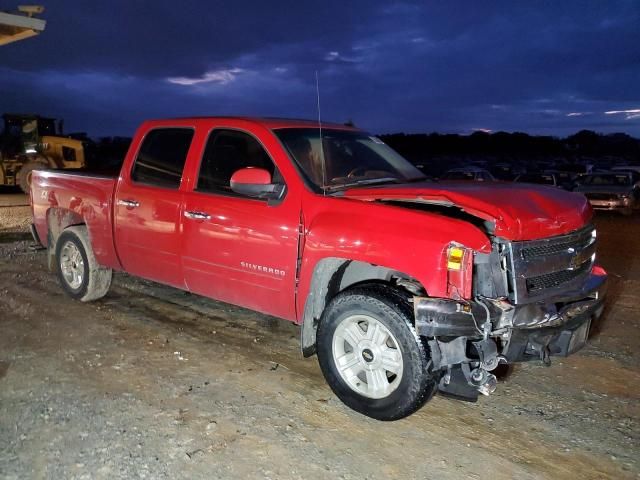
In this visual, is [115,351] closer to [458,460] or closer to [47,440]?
[47,440]

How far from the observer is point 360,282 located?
3881 mm

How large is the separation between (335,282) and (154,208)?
1.91 metres

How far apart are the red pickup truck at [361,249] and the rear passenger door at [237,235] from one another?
1 cm

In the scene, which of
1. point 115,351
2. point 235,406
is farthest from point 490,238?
point 115,351

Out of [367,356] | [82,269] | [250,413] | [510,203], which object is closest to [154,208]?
[82,269]

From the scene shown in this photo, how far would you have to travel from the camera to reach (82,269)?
6.01m

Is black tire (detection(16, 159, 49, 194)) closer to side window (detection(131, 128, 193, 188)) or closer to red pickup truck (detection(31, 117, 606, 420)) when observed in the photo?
red pickup truck (detection(31, 117, 606, 420))

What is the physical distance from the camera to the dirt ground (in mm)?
3076

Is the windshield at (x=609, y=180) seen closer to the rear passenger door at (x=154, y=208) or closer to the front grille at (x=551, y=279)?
the front grille at (x=551, y=279)

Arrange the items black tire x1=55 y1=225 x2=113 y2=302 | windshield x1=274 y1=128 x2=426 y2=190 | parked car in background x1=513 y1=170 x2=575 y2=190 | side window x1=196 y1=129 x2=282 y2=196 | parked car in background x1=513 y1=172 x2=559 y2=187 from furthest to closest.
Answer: parked car in background x1=513 y1=172 x2=559 y2=187 → parked car in background x1=513 y1=170 x2=575 y2=190 → black tire x1=55 y1=225 x2=113 y2=302 → side window x1=196 y1=129 x2=282 y2=196 → windshield x1=274 y1=128 x2=426 y2=190

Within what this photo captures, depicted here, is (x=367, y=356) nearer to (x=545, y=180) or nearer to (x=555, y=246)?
(x=555, y=246)

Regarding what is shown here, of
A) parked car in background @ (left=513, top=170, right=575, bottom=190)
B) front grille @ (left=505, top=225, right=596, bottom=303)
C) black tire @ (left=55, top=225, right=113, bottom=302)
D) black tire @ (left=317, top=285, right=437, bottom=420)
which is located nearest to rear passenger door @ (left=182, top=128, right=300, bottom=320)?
black tire @ (left=317, top=285, right=437, bottom=420)

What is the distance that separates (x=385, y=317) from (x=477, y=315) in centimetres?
56

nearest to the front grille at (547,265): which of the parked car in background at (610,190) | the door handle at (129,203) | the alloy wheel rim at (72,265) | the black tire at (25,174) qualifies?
the door handle at (129,203)
